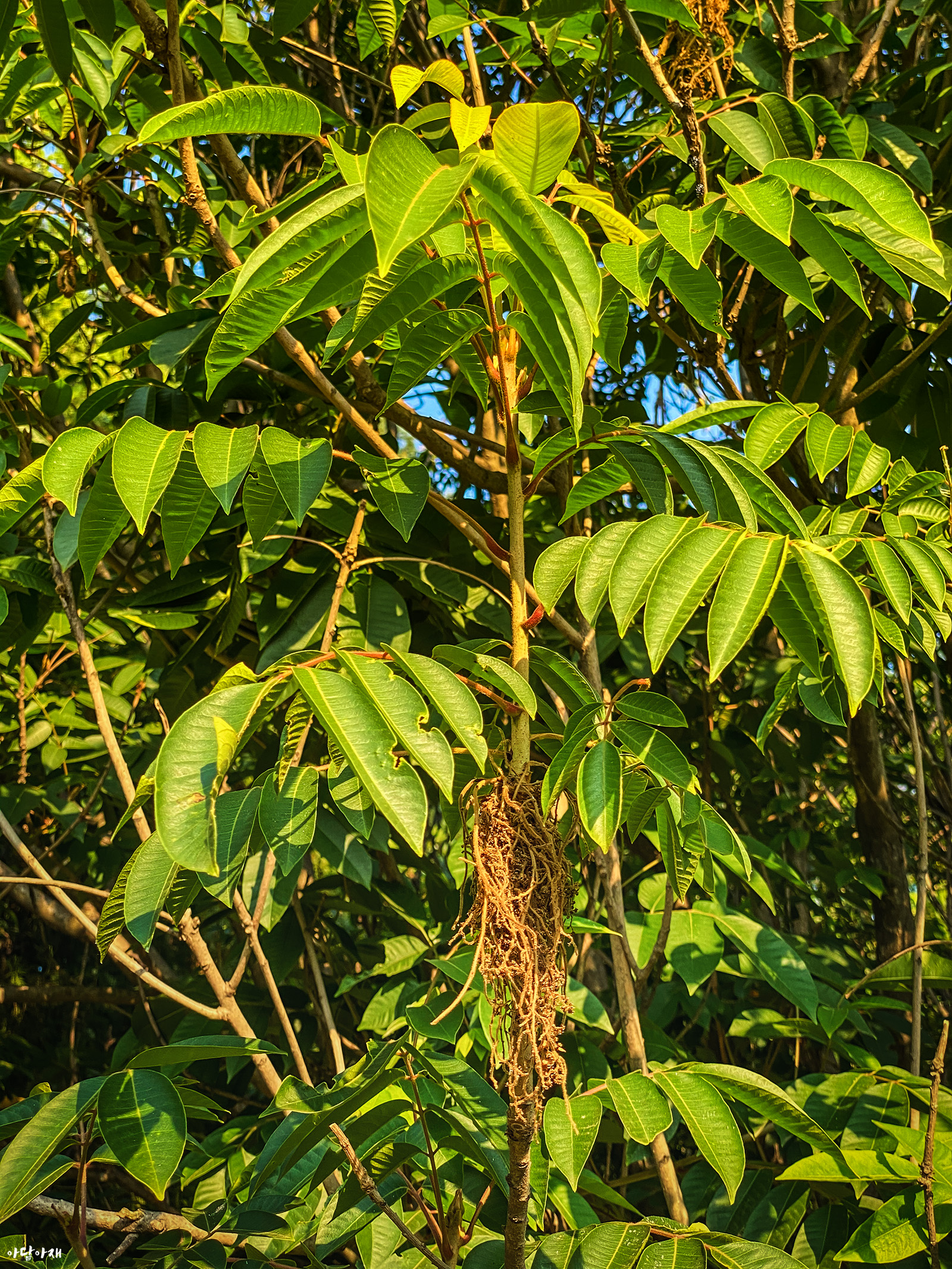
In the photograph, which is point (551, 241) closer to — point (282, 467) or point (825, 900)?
point (282, 467)

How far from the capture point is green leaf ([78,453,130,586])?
3.13 ft

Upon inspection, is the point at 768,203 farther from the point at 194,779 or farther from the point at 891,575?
the point at 194,779

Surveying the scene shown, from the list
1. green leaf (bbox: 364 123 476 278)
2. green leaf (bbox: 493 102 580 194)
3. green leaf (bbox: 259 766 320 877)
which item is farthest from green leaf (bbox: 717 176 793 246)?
green leaf (bbox: 259 766 320 877)

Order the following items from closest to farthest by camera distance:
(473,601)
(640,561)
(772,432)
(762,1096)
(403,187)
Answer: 1. (403,187)
2. (640,561)
3. (762,1096)
4. (772,432)
5. (473,601)

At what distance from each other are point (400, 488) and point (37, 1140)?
2.33 ft

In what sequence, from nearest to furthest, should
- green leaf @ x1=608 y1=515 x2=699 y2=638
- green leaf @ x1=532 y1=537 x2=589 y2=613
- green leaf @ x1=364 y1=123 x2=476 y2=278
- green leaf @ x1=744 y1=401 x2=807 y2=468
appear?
green leaf @ x1=364 y1=123 x2=476 y2=278
green leaf @ x1=608 y1=515 x2=699 y2=638
green leaf @ x1=532 y1=537 x2=589 y2=613
green leaf @ x1=744 y1=401 x2=807 y2=468

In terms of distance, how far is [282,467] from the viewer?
0.97m

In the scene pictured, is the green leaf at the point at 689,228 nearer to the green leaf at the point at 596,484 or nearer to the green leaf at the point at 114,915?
the green leaf at the point at 596,484

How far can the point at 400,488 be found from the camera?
1.08 meters

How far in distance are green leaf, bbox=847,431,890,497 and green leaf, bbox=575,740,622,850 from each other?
0.55m

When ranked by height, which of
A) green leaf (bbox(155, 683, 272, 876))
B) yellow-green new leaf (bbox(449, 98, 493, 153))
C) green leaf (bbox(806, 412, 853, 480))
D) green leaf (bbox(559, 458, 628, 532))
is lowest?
green leaf (bbox(806, 412, 853, 480))

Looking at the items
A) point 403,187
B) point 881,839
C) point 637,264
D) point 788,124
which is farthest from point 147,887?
point 881,839

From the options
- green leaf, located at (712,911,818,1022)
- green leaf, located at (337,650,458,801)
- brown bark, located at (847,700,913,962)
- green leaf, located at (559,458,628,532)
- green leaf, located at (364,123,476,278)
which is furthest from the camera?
brown bark, located at (847,700,913,962)

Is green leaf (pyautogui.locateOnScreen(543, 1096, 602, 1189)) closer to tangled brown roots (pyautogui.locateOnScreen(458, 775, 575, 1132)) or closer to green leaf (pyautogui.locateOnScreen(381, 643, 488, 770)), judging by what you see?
tangled brown roots (pyautogui.locateOnScreen(458, 775, 575, 1132))
